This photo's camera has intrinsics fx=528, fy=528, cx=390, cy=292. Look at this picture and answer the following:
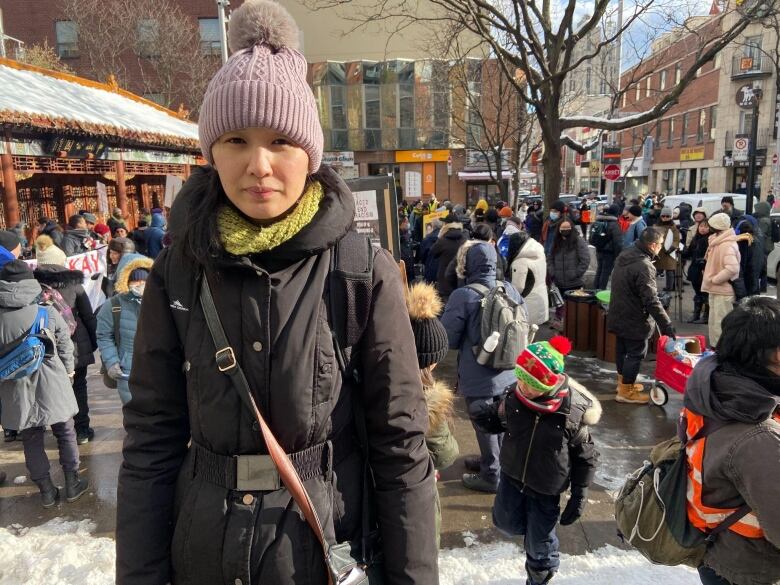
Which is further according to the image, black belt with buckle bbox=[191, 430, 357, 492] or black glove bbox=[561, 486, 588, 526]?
black glove bbox=[561, 486, 588, 526]

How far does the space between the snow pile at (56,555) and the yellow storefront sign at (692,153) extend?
146 ft

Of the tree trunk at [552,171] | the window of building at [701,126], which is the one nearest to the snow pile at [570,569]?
the tree trunk at [552,171]

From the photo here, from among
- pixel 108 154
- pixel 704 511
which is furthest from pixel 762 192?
pixel 704 511

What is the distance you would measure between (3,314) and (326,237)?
11.7 feet

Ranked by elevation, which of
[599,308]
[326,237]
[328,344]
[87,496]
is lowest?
[87,496]

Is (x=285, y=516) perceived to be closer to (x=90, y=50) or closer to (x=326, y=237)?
(x=326, y=237)

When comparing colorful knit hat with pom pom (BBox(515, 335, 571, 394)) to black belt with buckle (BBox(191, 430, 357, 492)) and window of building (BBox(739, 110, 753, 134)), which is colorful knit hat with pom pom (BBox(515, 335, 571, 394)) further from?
window of building (BBox(739, 110, 753, 134))

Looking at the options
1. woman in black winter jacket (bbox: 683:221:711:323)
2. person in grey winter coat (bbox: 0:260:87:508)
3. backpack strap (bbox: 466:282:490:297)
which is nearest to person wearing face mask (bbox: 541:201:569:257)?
woman in black winter jacket (bbox: 683:221:711:323)

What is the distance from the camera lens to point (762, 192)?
31.9 metres

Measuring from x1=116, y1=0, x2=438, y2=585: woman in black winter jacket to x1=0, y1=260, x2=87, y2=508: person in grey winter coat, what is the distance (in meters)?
3.10

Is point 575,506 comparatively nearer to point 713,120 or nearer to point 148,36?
point 148,36

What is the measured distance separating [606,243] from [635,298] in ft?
15.4

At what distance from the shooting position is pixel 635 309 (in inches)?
221

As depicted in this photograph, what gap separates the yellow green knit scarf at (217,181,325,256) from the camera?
1327 mm
